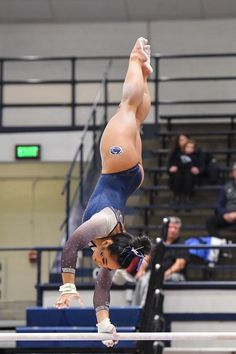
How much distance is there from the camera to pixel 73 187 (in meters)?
17.3

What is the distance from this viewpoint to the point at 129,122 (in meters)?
7.55

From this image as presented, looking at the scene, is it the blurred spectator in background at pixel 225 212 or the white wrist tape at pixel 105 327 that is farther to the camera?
the blurred spectator in background at pixel 225 212

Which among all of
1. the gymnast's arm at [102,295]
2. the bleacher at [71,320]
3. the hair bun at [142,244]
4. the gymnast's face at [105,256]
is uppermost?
the hair bun at [142,244]

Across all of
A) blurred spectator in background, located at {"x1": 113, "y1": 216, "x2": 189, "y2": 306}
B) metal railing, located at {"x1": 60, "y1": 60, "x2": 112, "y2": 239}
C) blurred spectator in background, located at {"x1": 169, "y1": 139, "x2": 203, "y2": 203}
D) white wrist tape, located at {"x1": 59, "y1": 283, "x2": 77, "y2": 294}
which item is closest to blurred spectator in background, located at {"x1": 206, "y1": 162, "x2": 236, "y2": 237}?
blurred spectator in background, located at {"x1": 113, "y1": 216, "x2": 189, "y2": 306}

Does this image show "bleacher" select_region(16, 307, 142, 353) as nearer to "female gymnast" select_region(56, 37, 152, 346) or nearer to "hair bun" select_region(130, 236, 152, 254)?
"female gymnast" select_region(56, 37, 152, 346)

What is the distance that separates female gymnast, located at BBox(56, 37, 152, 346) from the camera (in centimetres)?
712

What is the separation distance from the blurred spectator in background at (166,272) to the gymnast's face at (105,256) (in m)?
4.25

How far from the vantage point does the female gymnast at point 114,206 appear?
712cm

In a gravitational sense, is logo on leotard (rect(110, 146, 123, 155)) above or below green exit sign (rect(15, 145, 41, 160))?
below

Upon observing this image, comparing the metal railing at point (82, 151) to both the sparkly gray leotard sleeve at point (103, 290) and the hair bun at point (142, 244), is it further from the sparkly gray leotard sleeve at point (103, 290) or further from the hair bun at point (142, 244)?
the hair bun at point (142, 244)

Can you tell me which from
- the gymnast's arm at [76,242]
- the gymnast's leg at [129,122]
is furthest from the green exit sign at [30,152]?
the gymnast's arm at [76,242]

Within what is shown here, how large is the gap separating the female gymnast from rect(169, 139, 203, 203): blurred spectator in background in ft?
18.7

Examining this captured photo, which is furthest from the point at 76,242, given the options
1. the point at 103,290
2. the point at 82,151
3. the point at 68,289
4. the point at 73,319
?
the point at 82,151

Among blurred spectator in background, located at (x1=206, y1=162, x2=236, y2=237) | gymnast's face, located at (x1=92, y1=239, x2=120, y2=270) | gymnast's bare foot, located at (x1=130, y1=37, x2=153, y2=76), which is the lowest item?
gymnast's face, located at (x1=92, y1=239, x2=120, y2=270)
